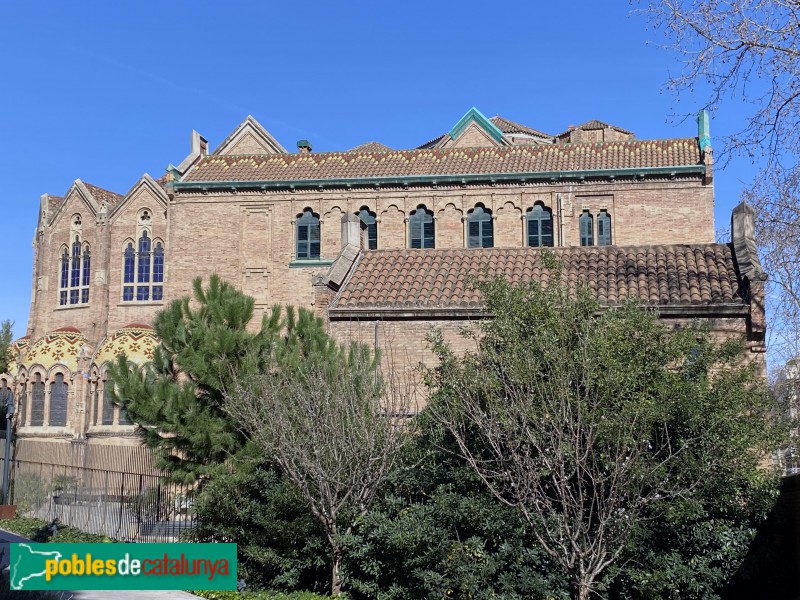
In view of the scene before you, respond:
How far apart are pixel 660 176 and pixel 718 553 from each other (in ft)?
75.9

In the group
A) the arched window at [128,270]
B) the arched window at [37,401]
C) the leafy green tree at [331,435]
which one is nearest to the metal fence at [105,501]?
the leafy green tree at [331,435]

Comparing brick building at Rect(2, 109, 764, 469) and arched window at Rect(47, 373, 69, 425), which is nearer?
brick building at Rect(2, 109, 764, 469)

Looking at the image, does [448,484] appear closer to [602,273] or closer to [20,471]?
[602,273]

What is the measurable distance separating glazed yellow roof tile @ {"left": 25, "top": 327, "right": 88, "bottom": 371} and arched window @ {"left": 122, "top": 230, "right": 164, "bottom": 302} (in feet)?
9.47

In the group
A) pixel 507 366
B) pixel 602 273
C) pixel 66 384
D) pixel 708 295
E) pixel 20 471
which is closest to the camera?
pixel 507 366

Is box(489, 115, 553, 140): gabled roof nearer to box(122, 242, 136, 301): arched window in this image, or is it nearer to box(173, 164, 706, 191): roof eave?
box(173, 164, 706, 191): roof eave

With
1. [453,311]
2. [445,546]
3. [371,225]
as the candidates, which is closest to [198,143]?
[371,225]

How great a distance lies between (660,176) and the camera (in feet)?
107

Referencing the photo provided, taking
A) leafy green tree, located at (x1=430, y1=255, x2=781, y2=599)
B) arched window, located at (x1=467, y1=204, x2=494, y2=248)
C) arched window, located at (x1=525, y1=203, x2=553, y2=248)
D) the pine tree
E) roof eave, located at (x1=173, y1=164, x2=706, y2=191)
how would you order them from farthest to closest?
arched window, located at (x1=467, y1=204, x2=494, y2=248)
arched window, located at (x1=525, y1=203, x2=553, y2=248)
roof eave, located at (x1=173, y1=164, x2=706, y2=191)
the pine tree
leafy green tree, located at (x1=430, y1=255, x2=781, y2=599)

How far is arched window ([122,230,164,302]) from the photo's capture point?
37281 millimetres

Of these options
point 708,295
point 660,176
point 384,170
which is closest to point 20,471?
point 384,170

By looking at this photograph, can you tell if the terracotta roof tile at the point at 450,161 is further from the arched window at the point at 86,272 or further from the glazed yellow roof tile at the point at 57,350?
the glazed yellow roof tile at the point at 57,350

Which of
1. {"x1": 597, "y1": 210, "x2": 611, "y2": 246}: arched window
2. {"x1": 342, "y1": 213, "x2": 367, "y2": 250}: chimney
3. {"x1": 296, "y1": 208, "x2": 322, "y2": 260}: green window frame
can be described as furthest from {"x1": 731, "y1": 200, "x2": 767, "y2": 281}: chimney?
{"x1": 296, "y1": 208, "x2": 322, "y2": 260}: green window frame

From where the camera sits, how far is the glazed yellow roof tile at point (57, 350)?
35500 millimetres
